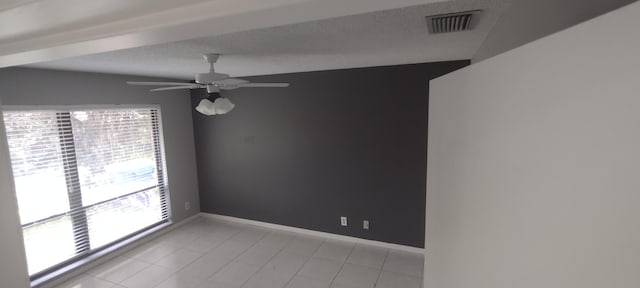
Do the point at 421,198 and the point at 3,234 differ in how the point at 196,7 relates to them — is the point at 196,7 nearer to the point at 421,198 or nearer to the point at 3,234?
the point at 3,234

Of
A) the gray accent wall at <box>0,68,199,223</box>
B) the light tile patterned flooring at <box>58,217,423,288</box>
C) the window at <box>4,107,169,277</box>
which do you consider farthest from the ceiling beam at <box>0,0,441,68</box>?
the light tile patterned flooring at <box>58,217,423,288</box>

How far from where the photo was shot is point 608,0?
682 mm

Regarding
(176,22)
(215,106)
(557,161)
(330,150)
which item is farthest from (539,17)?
(330,150)

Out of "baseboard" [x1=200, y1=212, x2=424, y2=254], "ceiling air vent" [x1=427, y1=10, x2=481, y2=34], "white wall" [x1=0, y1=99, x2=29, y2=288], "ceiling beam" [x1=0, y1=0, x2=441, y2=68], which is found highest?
"ceiling air vent" [x1=427, y1=10, x2=481, y2=34]

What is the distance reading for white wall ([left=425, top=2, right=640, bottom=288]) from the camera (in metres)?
0.34

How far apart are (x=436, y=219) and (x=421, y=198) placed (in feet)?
7.13

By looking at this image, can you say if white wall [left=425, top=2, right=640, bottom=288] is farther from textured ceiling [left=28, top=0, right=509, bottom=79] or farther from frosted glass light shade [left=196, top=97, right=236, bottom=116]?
frosted glass light shade [left=196, top=97, right=236, bottom=116]

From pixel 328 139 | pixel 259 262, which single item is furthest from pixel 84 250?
pixel 328 139

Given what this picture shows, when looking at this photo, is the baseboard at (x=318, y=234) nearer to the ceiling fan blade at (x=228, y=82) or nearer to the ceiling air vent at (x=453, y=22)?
the ceiling fan blade at (x=228, y=82)

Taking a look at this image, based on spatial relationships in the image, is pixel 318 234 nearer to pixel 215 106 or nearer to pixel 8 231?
pixel 215 106

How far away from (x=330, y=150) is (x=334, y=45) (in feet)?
5.88

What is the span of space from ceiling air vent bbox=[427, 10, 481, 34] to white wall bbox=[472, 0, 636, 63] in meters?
0.15

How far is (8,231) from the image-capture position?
178cm

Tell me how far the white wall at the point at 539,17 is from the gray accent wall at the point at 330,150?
Answer: 172cm
